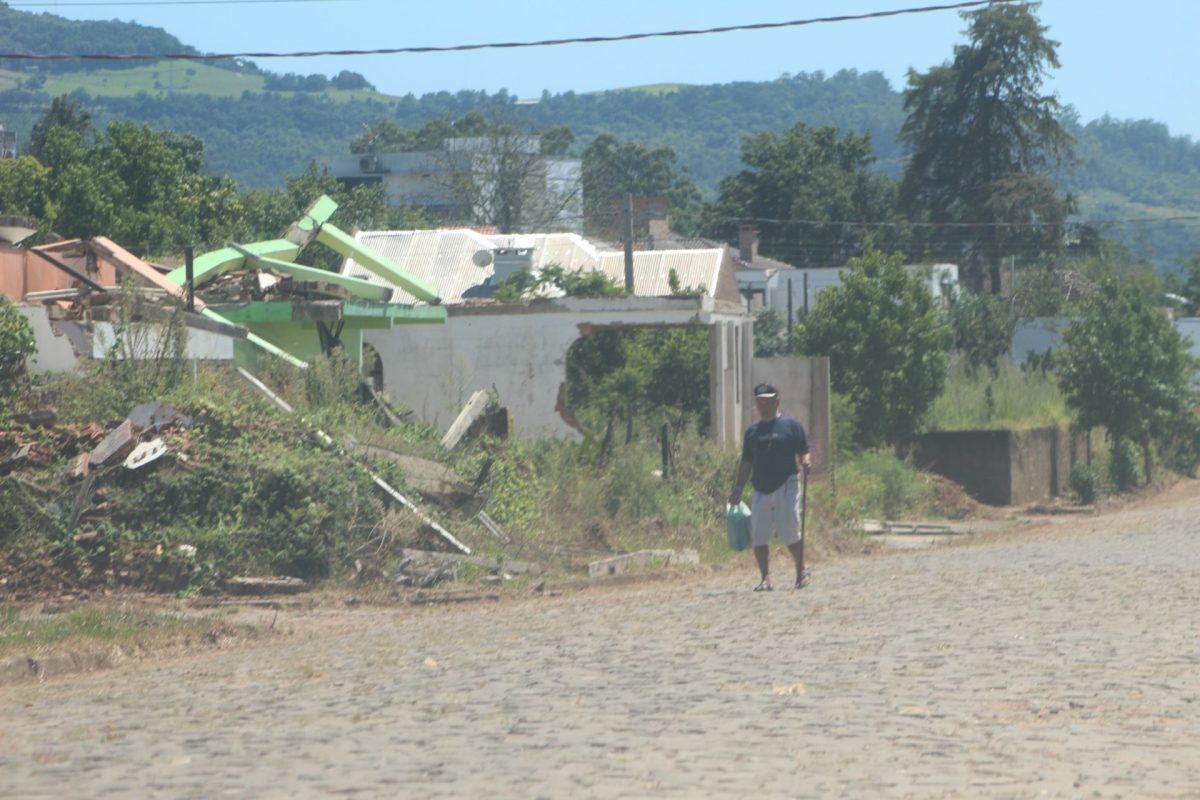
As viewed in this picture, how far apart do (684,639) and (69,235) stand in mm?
27176

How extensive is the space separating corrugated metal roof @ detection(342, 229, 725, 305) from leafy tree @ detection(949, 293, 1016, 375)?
2496 cm

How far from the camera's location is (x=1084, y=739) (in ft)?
25.0

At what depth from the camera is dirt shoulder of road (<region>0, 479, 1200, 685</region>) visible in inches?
460

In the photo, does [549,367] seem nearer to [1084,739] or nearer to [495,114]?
[1084,739]

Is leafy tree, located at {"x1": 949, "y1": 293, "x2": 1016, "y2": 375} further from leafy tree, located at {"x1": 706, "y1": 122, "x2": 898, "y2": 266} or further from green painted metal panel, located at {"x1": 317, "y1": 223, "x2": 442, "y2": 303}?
green painted metal panel, located at {"x1": 317, "y1": 223, "x2": 442, "y2": 303}

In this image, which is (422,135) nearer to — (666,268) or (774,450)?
(666,268)

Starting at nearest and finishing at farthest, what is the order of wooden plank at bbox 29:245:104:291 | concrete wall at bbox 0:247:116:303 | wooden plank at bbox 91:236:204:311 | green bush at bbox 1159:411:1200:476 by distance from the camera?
wooden plank at bbox 29:245:104:291 → concrete wall at bbox 0:247:116:303 → wooden plank at bbox 91:236:204:311 → green bush at bbox 1159:411:1200:476

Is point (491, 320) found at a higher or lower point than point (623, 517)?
higher

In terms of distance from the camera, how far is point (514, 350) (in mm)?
26297

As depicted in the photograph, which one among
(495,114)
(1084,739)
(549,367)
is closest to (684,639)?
(1084,739)

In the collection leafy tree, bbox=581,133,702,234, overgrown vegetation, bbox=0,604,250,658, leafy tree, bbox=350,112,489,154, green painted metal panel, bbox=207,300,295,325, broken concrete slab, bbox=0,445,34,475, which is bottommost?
overgrown vegetation, bbox=0,604,250,658

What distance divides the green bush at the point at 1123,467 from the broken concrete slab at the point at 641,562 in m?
28.4

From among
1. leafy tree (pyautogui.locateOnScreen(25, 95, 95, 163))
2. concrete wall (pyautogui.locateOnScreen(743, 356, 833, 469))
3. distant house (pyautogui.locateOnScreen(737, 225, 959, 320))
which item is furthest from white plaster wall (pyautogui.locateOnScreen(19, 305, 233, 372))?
distant house (pyautogui.locateOnScreen(737, 225, 959, 320))

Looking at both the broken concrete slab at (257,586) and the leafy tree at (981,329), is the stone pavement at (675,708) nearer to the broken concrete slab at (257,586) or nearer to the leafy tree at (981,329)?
the broken concrete slab at (257,586)
